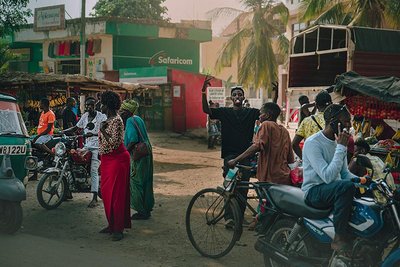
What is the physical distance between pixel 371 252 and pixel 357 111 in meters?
5.80

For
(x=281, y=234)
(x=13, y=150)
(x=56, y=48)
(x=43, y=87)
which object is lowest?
(x=281, y=234)

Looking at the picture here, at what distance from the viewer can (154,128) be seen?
25.2m

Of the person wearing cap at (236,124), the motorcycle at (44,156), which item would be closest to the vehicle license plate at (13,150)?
the person wearing cap at (236,124)

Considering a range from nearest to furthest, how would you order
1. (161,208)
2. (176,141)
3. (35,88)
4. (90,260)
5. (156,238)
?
1. (90,260)
2. (156,238)
3. (161,208)
4. (35,88)
5. (176,141)

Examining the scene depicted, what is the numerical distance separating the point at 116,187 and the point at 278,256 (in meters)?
2.50

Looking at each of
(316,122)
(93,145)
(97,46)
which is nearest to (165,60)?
(97,46)

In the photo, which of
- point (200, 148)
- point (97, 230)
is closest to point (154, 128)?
point (200, 148)

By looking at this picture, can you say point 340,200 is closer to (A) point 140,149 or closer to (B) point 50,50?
(A) point 140,149

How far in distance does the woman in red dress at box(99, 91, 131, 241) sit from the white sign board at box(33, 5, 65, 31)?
2180cm

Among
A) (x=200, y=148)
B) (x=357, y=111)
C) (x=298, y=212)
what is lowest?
(x=200, y=148)

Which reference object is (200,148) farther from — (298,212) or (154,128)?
(298,212)

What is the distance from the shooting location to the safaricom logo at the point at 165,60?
29.4 metres

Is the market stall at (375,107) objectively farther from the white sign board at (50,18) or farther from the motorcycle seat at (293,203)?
the white sign board at (50,18)

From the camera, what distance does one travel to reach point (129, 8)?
35375 mm
